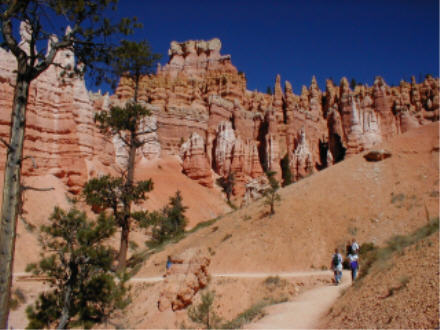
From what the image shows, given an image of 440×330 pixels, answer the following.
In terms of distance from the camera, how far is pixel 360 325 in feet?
22.0

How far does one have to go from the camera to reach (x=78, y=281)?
9469 mm

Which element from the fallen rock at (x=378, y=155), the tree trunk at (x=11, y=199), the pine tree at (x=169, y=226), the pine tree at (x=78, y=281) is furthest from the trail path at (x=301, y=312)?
the fallen rock at (x=378, y=155)

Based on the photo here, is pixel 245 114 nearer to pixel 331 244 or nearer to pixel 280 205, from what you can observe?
pixel 280 205

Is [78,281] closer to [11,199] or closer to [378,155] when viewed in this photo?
[11,199]

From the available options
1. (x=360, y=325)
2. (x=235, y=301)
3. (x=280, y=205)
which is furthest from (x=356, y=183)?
(x=360, y=325)

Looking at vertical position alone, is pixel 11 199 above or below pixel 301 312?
above

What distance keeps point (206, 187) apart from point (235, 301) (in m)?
42.5

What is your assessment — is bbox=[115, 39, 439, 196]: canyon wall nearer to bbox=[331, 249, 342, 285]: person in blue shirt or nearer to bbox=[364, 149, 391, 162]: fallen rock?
bbox=[364, 149, 391, 162]: fallen rock

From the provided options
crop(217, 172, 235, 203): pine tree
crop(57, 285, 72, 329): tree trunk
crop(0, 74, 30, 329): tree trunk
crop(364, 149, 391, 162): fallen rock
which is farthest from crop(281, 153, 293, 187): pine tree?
crop(0, 74, 30, 329): tree trunk

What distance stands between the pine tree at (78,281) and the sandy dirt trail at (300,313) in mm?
3719

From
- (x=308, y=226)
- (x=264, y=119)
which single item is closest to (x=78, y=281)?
(x=308, y=226)

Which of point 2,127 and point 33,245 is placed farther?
point 2,127

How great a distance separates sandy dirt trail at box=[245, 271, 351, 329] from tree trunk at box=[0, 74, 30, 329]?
18.8ft

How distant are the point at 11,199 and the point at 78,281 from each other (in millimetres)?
5267
